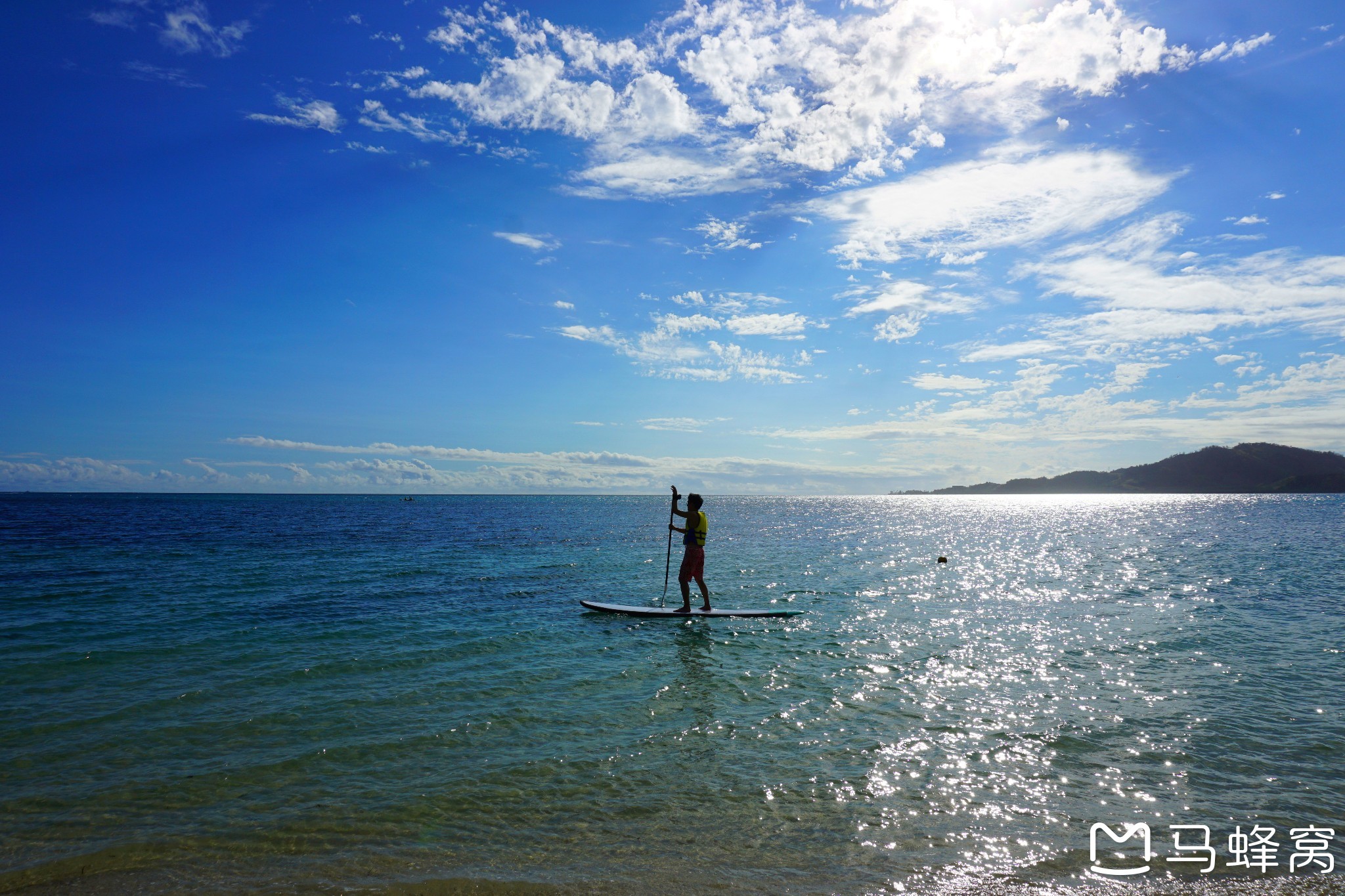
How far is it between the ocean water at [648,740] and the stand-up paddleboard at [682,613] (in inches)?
20.7

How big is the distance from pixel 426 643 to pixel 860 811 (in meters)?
12.5

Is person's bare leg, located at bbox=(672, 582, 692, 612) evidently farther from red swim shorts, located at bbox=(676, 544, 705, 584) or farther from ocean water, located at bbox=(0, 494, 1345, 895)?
ocean water, located at bbox=(0, 494, 1345, 895)

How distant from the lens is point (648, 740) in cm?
1036

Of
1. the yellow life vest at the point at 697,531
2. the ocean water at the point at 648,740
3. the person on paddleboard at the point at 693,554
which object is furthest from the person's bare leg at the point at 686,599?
the yellow life vest at the point at 697,531

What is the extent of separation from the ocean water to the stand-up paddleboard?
20.7 inches

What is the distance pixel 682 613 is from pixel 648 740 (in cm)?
1062

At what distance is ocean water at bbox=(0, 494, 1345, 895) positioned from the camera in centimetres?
693

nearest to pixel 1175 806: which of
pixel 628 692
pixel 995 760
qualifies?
pixel 995 760

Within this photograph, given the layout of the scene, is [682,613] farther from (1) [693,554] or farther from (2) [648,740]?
(2) [648,740]

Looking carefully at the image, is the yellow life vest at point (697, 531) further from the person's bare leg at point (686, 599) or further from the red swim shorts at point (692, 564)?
the person's bare leg at point (686, 599)

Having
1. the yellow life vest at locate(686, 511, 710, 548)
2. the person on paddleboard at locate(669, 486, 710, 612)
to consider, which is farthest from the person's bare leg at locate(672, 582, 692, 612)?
the yellow life vest at locate(686, 511, 710, 548)

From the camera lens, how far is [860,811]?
7.97 meters

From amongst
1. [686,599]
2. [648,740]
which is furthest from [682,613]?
[648,740]

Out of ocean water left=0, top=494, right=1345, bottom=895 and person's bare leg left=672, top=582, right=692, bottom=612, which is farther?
person's bare leg left=672, top=582, right=692, bottom=612
